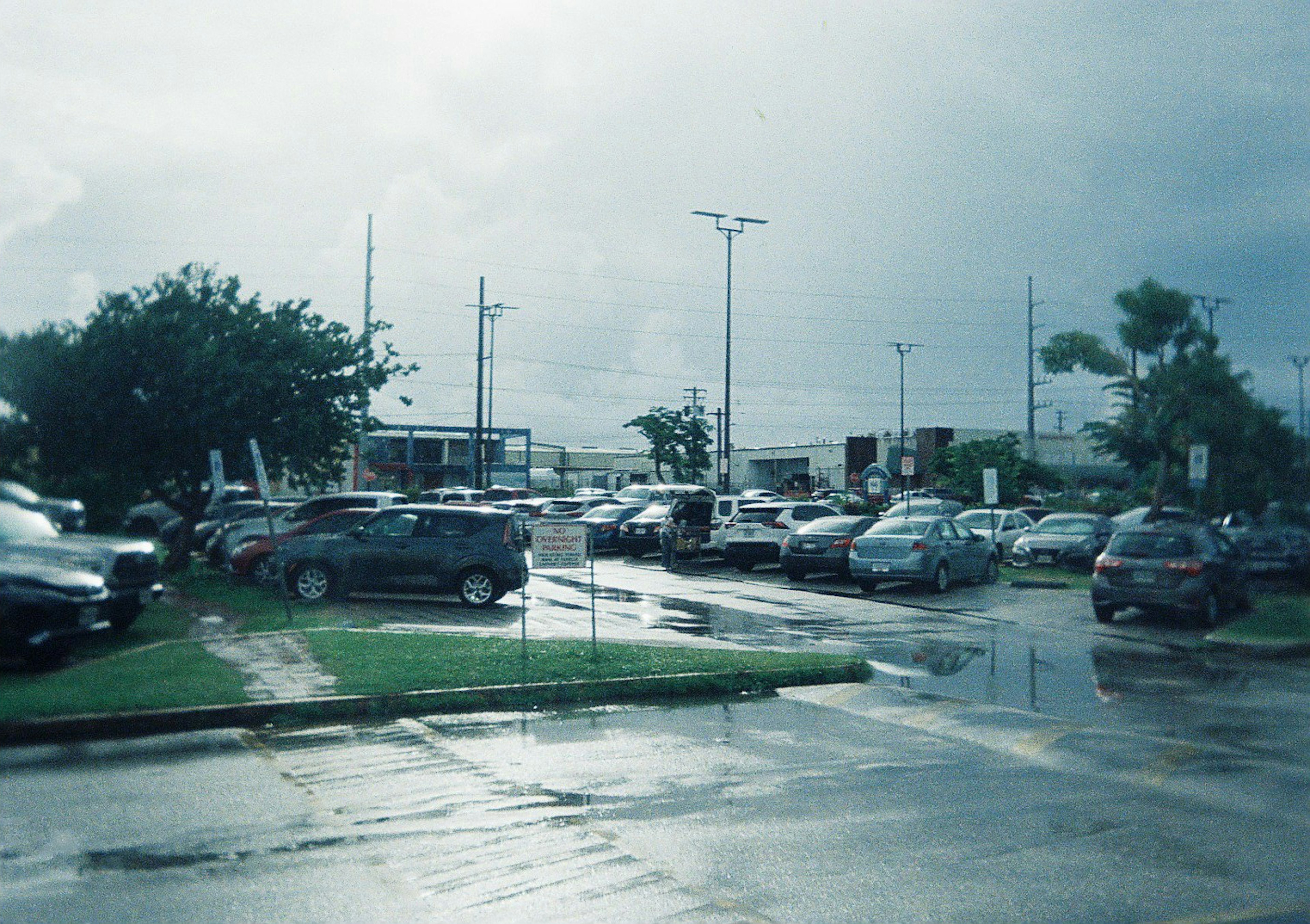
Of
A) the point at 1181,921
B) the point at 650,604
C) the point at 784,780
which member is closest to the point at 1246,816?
the point at 1181,921

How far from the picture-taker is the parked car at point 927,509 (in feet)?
114

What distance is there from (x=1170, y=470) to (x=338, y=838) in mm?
17434

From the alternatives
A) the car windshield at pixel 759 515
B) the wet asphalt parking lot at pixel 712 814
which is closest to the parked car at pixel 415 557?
the wet asphalt parking lot at pixel 712 814

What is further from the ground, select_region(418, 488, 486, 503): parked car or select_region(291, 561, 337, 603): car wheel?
select_region(418, 488, 486, 503): parked car

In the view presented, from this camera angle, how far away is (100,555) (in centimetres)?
675

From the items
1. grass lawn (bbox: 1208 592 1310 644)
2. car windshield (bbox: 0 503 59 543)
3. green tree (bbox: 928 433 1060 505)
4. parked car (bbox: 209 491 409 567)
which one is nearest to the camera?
car windshield (bbox: 0 503 59 543)

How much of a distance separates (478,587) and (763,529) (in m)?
11.0

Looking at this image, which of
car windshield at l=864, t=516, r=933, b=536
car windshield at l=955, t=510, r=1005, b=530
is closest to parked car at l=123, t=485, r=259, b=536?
car windshield at l=864, t=516, r=933, b=536

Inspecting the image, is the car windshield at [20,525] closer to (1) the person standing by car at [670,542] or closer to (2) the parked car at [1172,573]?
(2) the parked car at [1172,573]

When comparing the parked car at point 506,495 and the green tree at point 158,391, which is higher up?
the green tree at point 158,391

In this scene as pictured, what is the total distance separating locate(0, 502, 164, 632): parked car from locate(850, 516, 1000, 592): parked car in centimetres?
1691

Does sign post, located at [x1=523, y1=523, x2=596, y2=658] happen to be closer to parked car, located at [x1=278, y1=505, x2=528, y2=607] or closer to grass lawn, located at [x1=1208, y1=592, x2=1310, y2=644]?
parked car, located at [x1=278, y1=505, x2=528, y2=607]

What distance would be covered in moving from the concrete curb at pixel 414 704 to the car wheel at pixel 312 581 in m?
8.78

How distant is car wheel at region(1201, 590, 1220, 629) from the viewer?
1773 centimetres
